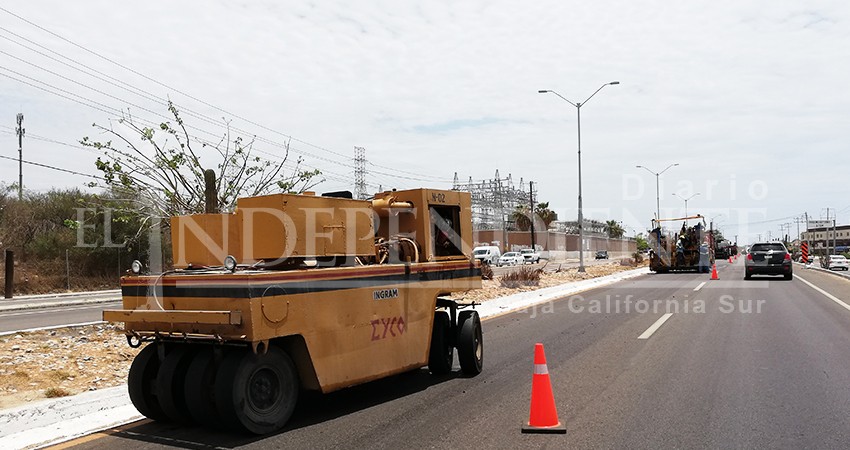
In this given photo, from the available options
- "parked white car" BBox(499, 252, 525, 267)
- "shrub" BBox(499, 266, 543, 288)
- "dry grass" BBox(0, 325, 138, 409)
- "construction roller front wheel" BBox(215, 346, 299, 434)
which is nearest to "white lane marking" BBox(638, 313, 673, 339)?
"construction roller front wheel" BBox(215, 346, 299, 434)

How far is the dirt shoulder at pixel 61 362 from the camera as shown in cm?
921

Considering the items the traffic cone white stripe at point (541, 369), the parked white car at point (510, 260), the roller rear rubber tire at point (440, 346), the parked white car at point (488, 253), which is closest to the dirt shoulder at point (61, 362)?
the roller rear rubber tire at point (440, 346)

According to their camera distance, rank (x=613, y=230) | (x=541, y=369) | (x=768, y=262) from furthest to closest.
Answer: (x=613, y=230), (x=768, y=262), (x=541, y=369)

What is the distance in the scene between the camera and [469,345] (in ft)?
31.4

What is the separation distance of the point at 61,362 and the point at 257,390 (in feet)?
19.0

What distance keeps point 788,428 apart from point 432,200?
4.97 metres

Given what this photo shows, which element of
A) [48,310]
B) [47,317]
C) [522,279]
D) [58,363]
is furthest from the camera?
[522,279]

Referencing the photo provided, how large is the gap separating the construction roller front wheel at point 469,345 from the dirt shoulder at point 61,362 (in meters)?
1.49

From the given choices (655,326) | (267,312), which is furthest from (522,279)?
(267,312)

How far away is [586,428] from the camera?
679 centimetres

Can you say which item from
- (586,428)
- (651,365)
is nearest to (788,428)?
(586,428)

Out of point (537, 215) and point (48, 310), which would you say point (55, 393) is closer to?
point (48, 310)

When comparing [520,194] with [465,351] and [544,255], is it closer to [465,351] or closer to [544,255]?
[544,255]

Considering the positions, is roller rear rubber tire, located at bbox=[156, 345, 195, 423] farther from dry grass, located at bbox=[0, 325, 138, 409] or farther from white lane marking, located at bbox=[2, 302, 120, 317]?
white lane marking, located at bbox=[2, 302, 120, 317]
